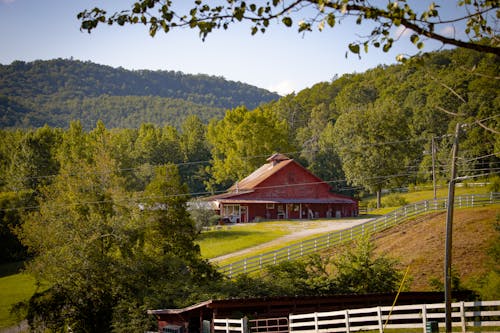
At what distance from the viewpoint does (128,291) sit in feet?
98.3

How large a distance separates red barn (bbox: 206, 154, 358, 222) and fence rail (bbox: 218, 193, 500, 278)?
54.6 ft

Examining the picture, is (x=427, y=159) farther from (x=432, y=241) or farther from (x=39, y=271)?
(x=39, y=271)

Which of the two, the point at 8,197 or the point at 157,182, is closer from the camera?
the point at 157,182

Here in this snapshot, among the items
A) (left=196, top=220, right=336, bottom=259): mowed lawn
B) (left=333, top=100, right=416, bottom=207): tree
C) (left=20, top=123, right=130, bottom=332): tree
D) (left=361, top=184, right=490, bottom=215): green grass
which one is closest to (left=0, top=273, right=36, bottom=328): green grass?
(left=20, top=123, right=130, bottom=332): tree

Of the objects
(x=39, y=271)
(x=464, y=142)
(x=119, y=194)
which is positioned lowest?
(x=39, y=271)

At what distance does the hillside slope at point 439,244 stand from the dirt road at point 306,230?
7807 millimetres

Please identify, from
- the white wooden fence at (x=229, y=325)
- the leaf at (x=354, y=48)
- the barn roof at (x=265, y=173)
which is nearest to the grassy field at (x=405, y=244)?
the barn roof at (x=265, y=173)

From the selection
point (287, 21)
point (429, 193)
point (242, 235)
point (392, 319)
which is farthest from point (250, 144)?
point (287, 21)

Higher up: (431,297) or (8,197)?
(8,197)

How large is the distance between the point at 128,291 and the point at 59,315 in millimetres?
3690

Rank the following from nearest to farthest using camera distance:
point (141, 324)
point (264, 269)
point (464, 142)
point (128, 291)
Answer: point (141, 324)
point (128, 291)
point (264, 269)
point (464, 142)

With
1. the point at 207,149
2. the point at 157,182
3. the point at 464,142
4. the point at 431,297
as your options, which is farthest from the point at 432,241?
the point at 207,149

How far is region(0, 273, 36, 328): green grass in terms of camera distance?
37325 mm

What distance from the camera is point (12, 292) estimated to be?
43000 millimetres
